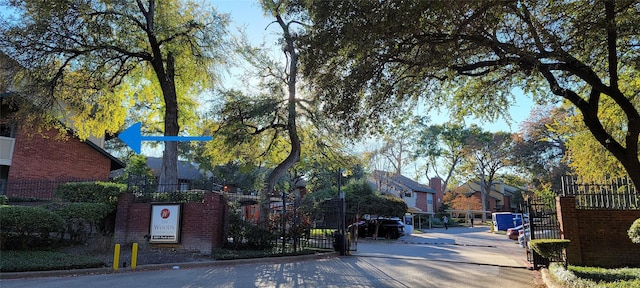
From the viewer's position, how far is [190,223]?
14250 mm

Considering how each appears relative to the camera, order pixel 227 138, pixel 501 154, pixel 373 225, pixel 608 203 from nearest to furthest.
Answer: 1. pixel 608 203
2. pixel 227 138
3. pixel 373 225
4. pixel 501 154

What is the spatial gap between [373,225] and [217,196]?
18.5 meters

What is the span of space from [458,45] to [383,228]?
23.2 metres

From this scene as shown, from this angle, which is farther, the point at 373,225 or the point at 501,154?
the point at 501,154

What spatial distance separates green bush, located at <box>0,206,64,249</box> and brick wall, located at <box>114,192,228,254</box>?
210 cm

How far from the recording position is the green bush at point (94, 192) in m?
15.0

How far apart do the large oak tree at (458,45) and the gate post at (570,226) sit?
3.73 m

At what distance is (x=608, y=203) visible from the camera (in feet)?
43.2

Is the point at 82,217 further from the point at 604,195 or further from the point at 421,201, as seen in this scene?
the point at 421,201

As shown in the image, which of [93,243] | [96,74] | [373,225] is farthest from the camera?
[373,225]

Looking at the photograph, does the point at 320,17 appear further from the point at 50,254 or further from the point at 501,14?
the point at 50,254

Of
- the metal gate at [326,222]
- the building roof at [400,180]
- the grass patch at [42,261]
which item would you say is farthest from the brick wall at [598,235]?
the building roof at [400,180]

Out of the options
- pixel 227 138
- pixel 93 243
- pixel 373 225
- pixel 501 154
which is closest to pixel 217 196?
pixel 93 243

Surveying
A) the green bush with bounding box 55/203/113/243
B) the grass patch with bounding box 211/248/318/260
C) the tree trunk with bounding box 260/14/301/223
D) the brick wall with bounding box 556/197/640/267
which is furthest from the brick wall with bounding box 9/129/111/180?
the brick wall with bounding box 556/197/640/267
